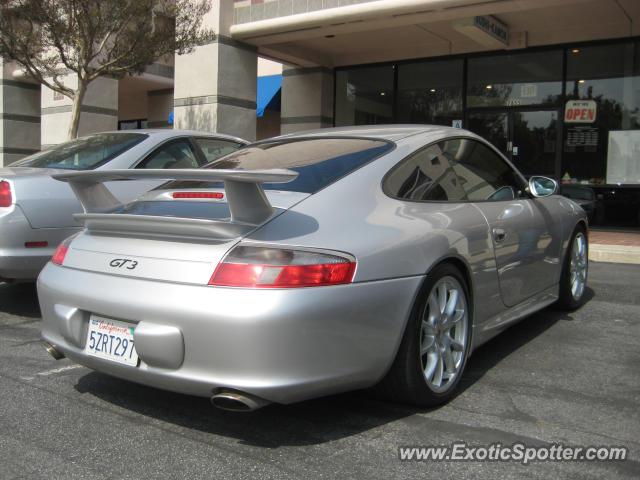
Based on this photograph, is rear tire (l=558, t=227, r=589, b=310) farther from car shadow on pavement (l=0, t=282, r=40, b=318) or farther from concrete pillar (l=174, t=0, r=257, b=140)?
concrete pillar (l=174, t=0, r=257, b=140)

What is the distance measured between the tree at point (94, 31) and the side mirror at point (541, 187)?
7295 mm

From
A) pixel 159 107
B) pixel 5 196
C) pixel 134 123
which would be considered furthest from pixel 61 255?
pixel 134 123

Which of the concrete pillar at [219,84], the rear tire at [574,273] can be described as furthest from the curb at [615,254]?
the concrete pillar at [219,84]

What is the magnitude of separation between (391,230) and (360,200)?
0.20 m

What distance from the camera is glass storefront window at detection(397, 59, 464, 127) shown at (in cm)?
1310

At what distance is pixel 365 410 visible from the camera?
116 inches

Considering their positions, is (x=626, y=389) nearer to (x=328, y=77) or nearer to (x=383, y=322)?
(x=383, y=322)

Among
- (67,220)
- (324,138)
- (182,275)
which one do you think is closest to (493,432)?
(182,275)

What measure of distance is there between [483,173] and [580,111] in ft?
29.6

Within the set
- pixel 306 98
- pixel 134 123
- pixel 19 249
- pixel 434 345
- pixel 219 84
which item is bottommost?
pixel 434 345

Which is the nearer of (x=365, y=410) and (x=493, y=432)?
(x=493, y=432)

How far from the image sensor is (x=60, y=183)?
4746mm

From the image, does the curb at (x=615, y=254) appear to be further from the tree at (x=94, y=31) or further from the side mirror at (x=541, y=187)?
the tree at (x=94, y=31)

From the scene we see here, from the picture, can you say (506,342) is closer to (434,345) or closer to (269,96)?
(434,345)
